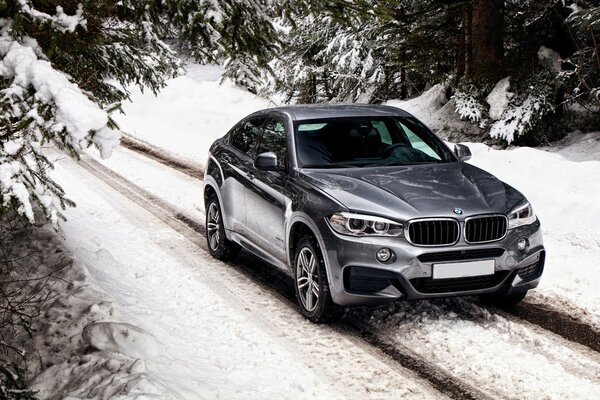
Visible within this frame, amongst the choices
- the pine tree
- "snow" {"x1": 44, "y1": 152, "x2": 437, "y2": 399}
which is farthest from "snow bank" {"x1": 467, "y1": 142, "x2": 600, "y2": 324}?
the pine tree

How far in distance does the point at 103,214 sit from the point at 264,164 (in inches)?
199

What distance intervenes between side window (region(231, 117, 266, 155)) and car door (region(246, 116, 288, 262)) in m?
0.18

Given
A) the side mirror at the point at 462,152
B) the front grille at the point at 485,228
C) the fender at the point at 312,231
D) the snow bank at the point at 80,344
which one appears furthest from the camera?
the side mirror at the point at 462,152

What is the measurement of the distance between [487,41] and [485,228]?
9072mm

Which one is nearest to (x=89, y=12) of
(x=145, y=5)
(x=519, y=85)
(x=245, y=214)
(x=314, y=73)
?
(x=145, y=5)

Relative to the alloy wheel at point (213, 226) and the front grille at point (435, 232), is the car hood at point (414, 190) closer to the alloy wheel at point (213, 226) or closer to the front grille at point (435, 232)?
the front grille at point (435, 232)

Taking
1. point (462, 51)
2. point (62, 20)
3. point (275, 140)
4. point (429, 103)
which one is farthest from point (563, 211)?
point (429, 103)

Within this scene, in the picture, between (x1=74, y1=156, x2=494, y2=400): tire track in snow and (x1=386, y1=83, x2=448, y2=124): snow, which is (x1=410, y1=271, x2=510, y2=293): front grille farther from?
(x1=386, y1=83, x2=448, y2=124): snow

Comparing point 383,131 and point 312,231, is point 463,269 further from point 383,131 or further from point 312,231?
point 383,131

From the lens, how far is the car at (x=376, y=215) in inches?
230

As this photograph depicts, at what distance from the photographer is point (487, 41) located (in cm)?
1421

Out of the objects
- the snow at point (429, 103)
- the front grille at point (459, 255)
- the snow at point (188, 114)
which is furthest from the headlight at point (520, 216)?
the snow at point (188, 114)

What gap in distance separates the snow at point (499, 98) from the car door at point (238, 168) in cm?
647

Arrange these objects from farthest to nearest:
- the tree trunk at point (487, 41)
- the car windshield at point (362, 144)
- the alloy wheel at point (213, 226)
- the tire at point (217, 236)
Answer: the tree trunk at point (487, 41), the alloy wheel at point (213, 226), the tire at point (217, 236), the car windshield at point (362, 144)
